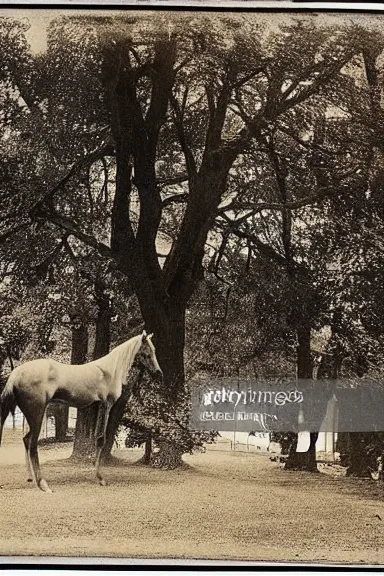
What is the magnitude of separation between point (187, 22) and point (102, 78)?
59cm

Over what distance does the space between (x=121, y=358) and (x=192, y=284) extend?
574mm

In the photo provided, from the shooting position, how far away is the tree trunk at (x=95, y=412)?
4.49 metres

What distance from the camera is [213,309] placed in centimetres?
457

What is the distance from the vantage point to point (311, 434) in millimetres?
4457

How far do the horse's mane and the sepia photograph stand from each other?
0.01 m

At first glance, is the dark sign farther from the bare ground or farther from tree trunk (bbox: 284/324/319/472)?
the bare ground

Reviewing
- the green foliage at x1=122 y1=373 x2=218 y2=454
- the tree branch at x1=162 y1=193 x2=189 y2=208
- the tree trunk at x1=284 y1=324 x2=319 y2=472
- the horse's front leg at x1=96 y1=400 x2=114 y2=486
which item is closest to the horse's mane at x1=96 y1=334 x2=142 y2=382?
the green foliage at x1=122 y1=373 x2=218 y2=454

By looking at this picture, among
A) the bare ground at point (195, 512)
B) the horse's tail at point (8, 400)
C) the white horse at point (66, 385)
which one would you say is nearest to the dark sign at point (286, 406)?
the bare ground at point (195, 512)

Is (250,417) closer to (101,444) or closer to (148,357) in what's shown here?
(148,357)

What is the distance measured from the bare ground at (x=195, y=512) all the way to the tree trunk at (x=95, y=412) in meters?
0.08

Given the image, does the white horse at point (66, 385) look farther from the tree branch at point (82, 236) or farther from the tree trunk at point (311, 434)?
the tree trunk at point (311, 434)

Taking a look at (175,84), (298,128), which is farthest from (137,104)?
(298,128)

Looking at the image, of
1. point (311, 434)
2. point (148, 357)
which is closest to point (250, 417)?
point (311, 434)

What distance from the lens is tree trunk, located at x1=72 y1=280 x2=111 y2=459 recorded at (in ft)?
14.7
